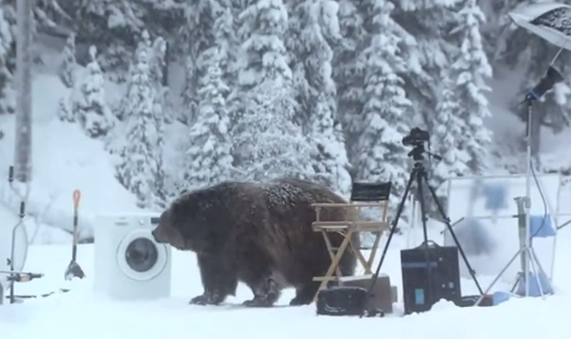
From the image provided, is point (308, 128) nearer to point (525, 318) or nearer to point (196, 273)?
point (196, 273)

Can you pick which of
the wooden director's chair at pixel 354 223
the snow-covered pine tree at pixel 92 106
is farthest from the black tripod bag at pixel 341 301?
the snow-covered pine tree at pixel 92 106

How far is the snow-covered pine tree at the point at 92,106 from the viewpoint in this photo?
63.4ft

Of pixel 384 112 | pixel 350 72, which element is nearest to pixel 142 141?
pixel 350 72

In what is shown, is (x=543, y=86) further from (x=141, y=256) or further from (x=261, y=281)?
(x=141, y=256)

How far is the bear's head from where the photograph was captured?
816 centimetres

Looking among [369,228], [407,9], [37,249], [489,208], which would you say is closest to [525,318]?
[369,228]

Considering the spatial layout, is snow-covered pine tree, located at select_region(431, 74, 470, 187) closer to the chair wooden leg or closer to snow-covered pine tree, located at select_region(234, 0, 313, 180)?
snow-covered pine tree, located at select_region(234, 0, 313, 180)

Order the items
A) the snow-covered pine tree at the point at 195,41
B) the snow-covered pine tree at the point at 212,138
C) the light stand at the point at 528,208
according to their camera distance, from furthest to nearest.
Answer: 1. the snow-covered pine tree at the point at 195,41
2. the snow-covered pine tree at the point at 212,138
3. the light stand at the point at 528,208

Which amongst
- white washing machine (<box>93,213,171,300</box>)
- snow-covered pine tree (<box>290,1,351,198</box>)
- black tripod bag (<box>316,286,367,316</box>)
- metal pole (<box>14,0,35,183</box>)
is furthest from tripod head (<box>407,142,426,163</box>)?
metal pole (<box>14,0,35,183</box>)

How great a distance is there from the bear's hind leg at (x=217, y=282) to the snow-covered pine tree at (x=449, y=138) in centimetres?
1108

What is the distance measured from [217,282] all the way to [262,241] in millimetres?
572

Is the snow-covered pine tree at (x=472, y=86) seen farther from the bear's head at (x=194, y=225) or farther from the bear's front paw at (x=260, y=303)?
the bear's front paw at (x=260, y=303)

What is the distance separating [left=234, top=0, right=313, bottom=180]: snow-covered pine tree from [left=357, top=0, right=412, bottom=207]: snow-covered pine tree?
1.88 m

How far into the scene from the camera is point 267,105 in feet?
56.7
